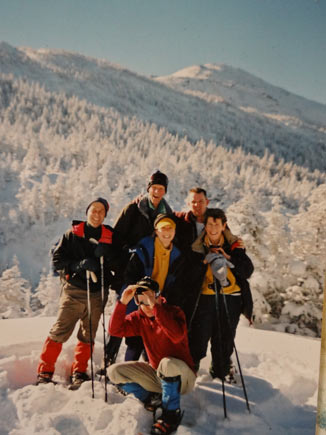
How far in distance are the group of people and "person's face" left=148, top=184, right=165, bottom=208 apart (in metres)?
0.02

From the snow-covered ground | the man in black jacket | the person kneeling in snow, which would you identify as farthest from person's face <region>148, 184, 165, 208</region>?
the snow-covered ground

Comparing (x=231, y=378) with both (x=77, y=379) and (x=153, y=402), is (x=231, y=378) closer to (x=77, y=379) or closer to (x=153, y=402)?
(x=153, y=402)

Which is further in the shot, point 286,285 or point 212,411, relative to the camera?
point 286,285

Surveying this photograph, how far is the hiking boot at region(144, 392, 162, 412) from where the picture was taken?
9.45 feet

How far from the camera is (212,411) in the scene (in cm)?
301

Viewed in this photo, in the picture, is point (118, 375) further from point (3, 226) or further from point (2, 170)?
point (2, 170)

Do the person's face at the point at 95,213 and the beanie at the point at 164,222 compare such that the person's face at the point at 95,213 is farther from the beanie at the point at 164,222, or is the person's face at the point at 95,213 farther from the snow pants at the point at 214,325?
the snow pants at the point at 214,325

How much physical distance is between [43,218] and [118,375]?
48542mm

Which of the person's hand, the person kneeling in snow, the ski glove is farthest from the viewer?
the ski glove

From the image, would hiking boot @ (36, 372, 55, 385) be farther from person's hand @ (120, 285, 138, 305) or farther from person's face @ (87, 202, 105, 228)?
person's face @ (87, 202, 105, 228)

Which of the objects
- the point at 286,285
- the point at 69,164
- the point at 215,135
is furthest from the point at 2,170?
the point at 215,135

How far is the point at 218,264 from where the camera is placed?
3.07 metres

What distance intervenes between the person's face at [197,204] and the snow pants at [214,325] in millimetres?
1080

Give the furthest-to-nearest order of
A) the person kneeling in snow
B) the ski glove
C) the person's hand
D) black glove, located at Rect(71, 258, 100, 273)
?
black glove, located at Rect(71, 258, 100, 273) < the ski glove < the person's hand < the person kneeling in snow
